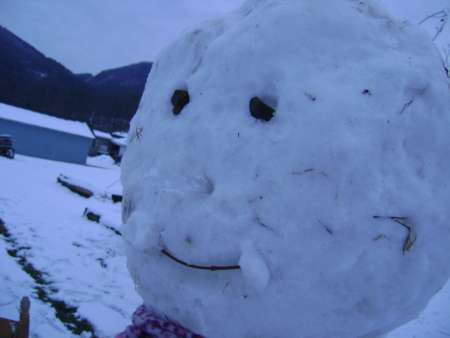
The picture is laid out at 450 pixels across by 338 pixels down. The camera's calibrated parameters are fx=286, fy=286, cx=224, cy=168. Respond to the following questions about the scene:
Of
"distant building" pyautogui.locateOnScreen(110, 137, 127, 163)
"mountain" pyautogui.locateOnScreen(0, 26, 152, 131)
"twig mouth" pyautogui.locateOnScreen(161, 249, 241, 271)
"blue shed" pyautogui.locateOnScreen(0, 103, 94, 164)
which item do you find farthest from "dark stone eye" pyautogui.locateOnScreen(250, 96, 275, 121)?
"distant building" pyautogui.locateOnScreen(110, 137, 127, 163)

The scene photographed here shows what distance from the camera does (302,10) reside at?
48.1 inches

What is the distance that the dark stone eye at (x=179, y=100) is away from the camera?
4.55 ft

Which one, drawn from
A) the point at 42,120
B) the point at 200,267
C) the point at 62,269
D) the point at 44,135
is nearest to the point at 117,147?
the point at 42,120

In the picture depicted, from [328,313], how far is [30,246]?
4.59 m

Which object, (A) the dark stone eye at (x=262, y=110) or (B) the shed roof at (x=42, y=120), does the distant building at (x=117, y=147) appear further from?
(A) the dark stone eye at (x=262, y=110)

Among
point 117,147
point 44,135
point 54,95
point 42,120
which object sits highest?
point 54,95

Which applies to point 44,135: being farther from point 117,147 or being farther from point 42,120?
point 117,147

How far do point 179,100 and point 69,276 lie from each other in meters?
3.37

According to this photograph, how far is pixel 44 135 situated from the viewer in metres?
21.4

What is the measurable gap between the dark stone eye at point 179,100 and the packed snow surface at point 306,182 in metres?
0.06

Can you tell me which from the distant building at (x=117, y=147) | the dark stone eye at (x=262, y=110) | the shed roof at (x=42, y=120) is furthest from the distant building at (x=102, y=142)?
the dark stone eye at (x=262, y=110)

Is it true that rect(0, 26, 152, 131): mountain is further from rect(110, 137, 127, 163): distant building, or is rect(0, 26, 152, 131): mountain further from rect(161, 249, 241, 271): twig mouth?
rect(161, 249, 241, 271): twig mouth

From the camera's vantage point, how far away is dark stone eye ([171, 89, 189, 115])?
4.55ft

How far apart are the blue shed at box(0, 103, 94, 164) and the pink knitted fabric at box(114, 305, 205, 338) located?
77.6 feet
